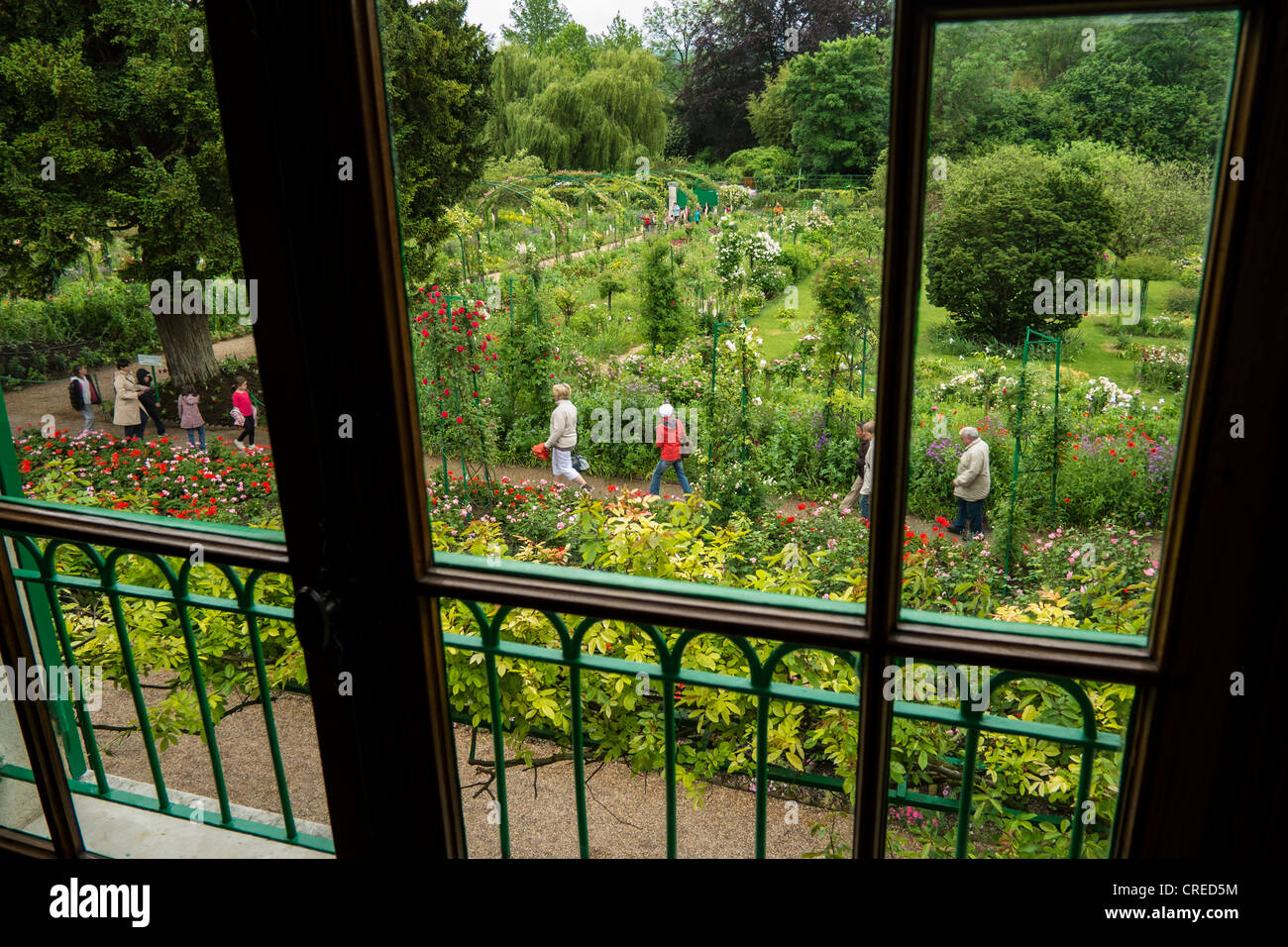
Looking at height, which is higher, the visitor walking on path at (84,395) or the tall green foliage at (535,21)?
the tall green foliage at (535,21)

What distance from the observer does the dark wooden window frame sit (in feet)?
3.05

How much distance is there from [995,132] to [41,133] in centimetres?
160

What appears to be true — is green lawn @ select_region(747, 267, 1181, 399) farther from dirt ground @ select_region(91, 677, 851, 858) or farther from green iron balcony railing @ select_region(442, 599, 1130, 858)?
dirt ground @ select_region(91, 677, 851, 858)

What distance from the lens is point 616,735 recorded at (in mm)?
2568

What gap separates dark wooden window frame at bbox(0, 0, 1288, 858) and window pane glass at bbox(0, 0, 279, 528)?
18 cm

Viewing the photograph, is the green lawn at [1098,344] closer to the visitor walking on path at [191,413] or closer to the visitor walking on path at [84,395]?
the visitor walking on path at [191,413]

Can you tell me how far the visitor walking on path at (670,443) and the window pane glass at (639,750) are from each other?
43 centimetres

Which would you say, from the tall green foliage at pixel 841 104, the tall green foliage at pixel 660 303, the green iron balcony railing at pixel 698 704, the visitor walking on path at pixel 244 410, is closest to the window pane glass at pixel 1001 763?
the green iron balcony railing at pixel 698 704

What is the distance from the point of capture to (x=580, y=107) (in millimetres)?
1371

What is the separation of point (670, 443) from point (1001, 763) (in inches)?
48.3

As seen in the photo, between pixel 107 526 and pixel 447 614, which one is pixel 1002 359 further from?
pixel 447 614

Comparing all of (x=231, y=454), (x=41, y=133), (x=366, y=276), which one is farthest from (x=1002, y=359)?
(x=41, y=133)

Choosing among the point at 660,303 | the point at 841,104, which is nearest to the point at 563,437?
the point at 660,303

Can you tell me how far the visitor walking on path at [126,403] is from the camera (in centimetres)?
161
